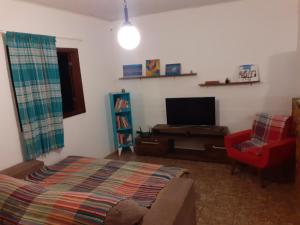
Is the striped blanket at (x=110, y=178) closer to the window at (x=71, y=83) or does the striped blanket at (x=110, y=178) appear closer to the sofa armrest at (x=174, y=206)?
the sofa armrest at (x=174, y=206)

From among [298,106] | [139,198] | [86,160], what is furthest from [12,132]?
[298,106]

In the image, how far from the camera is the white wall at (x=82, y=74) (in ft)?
9.02

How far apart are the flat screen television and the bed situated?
1.68 meters

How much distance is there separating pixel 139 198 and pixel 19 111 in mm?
1775

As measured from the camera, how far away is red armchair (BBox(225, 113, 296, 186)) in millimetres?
2906

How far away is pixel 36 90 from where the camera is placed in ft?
9.74

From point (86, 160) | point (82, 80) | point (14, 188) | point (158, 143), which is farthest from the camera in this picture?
point (158, 143)

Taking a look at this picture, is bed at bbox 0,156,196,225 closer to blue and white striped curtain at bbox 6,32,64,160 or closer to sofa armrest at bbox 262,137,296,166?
blue and white striped curtain at bbox 6,32,64,160

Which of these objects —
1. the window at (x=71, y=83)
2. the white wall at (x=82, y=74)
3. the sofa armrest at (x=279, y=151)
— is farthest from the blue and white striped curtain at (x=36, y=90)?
the sofa armrest at (x=279, y=151)

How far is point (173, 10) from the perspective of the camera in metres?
4.03

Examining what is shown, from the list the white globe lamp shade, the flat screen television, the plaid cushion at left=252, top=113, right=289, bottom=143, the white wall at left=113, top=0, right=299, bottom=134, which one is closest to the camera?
the white globe lamp shade

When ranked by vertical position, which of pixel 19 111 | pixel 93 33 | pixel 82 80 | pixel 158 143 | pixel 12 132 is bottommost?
pixel 158 143

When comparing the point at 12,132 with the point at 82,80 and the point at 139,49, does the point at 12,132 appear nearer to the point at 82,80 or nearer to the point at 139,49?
the point at 82,80

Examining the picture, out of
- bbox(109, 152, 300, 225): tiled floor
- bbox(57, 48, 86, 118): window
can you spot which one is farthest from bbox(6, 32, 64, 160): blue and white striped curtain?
bbox(109, 152, 300, 225): tiled floor
